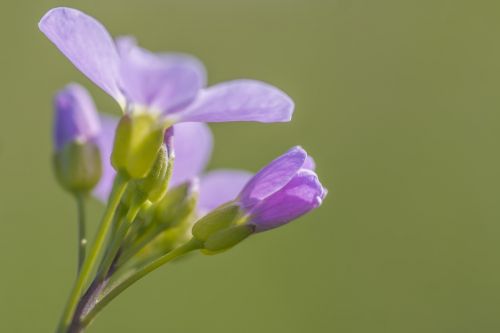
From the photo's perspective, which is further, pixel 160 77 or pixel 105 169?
pixel 105 169

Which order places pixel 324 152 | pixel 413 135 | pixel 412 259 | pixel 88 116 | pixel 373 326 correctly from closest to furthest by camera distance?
pixel 88 116, pixel 373 326, pixel 412 259, pixel 324 152, pixel 413 135

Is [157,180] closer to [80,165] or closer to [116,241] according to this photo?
[116,241]

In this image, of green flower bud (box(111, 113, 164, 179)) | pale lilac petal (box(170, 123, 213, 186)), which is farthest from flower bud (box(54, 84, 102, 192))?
green flower bud (box(111, 113, 164, 179))

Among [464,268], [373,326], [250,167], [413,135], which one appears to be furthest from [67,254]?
[413,135]

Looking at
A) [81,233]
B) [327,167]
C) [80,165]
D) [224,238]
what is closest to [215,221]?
[224,238]

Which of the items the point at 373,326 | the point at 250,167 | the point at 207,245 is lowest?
the point at 373,326

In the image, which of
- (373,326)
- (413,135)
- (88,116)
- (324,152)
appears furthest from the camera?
(413,135)

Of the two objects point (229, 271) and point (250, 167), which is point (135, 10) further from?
point (229, 271)
